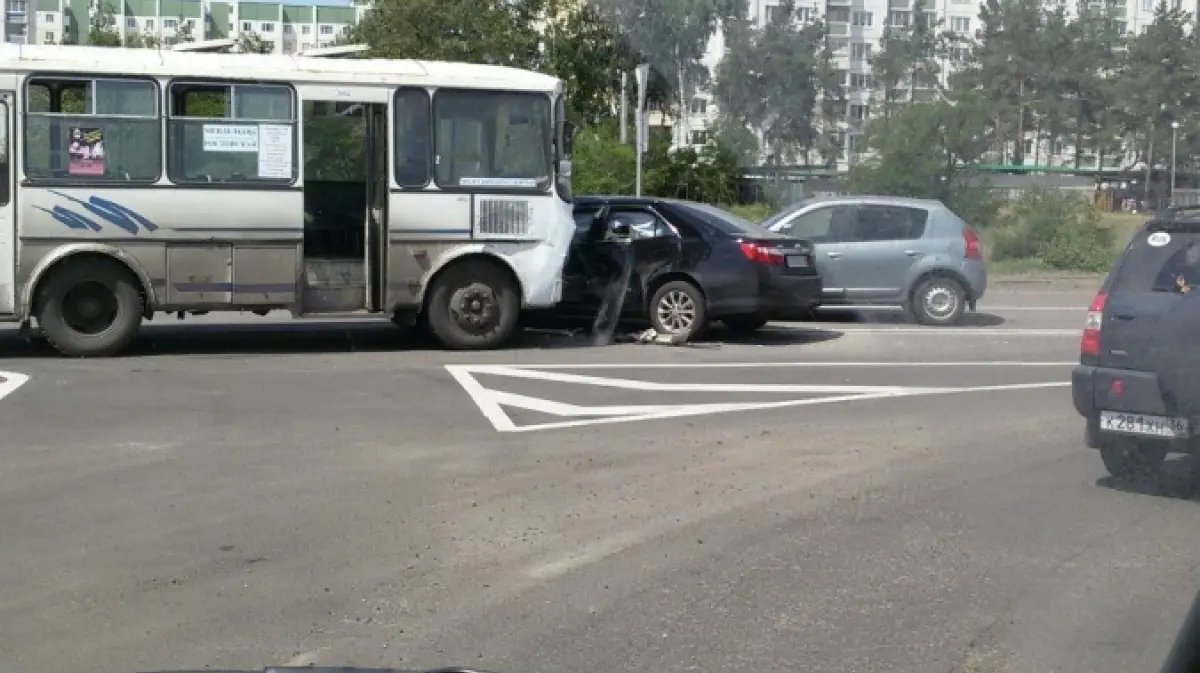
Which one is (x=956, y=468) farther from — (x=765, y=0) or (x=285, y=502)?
(x=765, y=0)

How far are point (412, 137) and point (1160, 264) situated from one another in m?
8.33

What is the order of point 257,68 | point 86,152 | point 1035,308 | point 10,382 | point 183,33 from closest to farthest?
point 10,382 < point 86,152 < point 257,68 < point 1035,308 < point 183,33

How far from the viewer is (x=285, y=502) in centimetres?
848

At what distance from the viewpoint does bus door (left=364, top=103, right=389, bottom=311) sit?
15211mm

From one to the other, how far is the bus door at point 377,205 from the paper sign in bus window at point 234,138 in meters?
1.17

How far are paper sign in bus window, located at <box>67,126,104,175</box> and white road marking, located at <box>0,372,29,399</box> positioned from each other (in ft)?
6.66

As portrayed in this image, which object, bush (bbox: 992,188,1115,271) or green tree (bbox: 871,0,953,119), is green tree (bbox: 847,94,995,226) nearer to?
green tree (bbox: 871,0,953,119)

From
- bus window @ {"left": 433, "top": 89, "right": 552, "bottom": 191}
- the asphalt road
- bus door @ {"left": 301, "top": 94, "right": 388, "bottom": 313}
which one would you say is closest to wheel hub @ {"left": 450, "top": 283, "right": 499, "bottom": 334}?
bus door @ {"left": 301, "top": 94, "right": 388, "bottom": 313}

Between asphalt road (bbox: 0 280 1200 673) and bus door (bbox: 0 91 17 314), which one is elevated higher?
bus door (bbox: 0 91 17 314)

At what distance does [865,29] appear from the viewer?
2459 cm

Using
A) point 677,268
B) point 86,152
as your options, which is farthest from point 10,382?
point 677,268

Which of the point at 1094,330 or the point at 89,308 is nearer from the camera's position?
the point at 1094,330

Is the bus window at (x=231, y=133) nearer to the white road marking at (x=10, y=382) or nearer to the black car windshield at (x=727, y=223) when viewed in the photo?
the white road marking at (x=10, y=382)

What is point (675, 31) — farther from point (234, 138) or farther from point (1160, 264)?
point (1160, 264)
